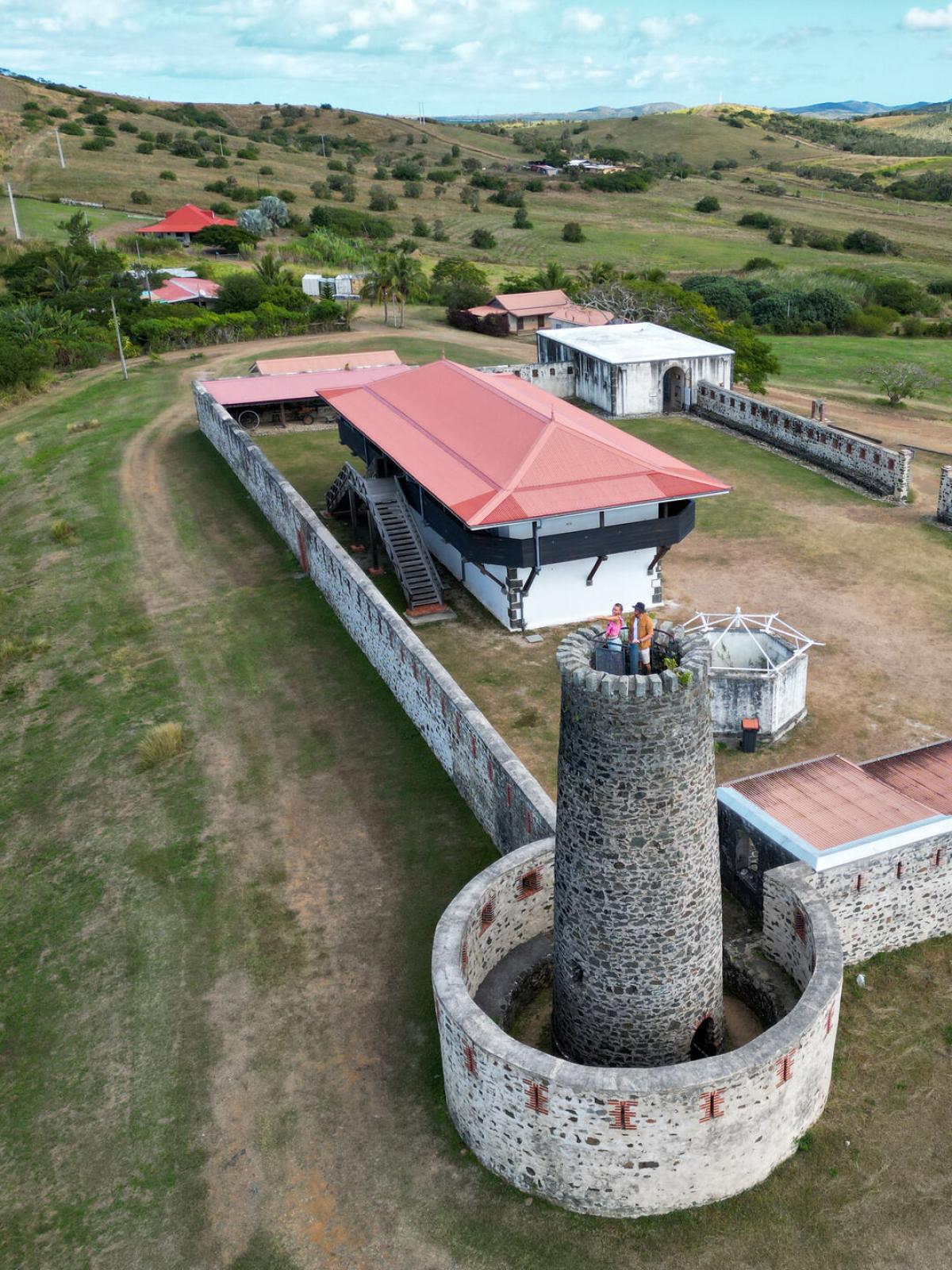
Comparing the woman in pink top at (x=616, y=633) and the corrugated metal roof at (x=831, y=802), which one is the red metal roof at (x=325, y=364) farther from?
the woman in pink top at (x=616, y=633)

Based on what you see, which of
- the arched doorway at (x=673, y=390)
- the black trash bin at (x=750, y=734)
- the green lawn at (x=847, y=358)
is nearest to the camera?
the black trash bin at (x=750, y=734)

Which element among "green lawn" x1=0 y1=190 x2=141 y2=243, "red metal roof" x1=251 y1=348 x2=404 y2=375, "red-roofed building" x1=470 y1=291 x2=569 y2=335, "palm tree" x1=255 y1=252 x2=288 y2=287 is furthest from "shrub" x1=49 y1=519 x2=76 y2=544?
"green lawn" x1=0 y1=190 x2=141 y2=243

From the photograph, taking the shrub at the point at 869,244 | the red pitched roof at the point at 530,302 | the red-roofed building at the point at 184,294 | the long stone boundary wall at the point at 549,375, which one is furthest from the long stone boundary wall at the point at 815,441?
the shrub at the point at 869,244

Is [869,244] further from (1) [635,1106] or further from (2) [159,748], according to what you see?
(1) [635,1106]

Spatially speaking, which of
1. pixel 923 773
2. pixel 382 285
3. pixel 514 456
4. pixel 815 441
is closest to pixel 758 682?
pixel 923 773

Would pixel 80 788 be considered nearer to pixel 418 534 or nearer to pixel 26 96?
→ pixel 418 534
